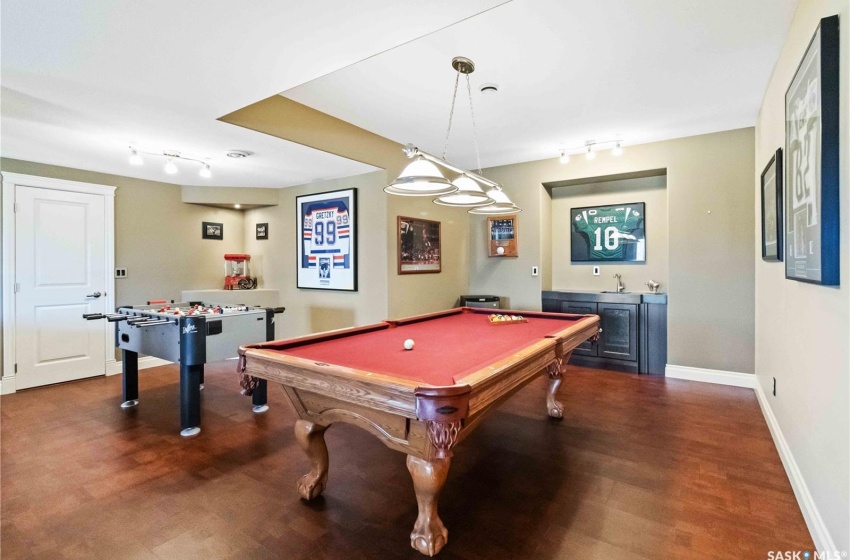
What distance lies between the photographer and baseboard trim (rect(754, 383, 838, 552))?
1.54 m

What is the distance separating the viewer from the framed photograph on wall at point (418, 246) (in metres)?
4.51

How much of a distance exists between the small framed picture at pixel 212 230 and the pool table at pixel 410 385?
403 cm

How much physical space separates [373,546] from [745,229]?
170 inches

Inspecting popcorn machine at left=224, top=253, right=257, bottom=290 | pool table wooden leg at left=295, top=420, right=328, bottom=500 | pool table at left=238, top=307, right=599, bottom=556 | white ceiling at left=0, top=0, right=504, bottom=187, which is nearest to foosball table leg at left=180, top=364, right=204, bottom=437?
pool table at left=238, top=307, right=599, bottom=556

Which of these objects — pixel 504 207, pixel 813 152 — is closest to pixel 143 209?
pixel 504 207

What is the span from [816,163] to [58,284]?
596 centimetres

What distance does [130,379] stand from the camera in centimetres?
340

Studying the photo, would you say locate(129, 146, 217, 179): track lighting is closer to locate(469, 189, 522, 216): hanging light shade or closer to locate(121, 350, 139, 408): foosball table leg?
locate(121, 350, 139, 408): foosball table leg

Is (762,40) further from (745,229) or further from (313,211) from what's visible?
(313,211)

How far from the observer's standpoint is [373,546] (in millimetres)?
1638

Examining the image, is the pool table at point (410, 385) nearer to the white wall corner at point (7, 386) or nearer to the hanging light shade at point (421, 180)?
the hanging light shade at point (421, 180)

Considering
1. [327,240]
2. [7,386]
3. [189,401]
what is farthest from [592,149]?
[7,386]

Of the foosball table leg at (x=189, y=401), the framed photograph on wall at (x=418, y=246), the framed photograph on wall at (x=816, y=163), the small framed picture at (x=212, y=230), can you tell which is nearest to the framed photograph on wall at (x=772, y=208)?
the framed photograph on wall at (x=816, y=163)

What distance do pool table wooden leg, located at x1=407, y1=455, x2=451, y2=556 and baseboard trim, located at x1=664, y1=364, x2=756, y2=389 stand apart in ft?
11.9
